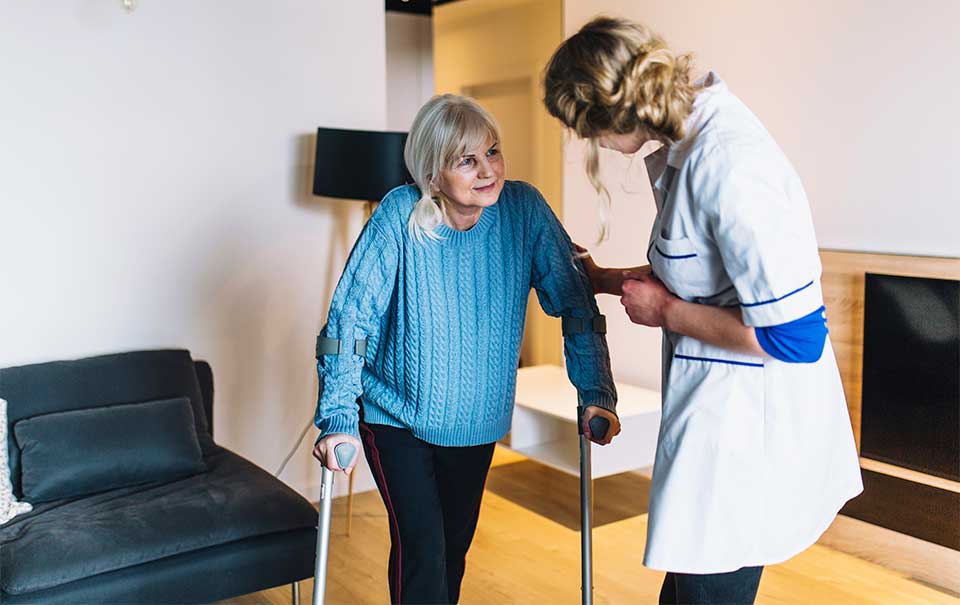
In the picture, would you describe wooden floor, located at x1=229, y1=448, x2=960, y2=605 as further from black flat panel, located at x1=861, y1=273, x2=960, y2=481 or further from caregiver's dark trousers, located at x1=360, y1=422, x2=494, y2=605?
caregiver's dark trousers, located at x1=360, y1=422, x2=494, y2=605

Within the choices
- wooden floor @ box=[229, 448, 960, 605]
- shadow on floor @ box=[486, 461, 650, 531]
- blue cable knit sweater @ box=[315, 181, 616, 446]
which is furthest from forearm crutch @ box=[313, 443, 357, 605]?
shadow on floor @ box=[486, 461, 650, 531]

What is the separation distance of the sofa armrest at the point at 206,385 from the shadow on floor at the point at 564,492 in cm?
132

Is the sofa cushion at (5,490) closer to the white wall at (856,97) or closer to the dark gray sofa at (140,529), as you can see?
the dark gray sofa at (140,529)

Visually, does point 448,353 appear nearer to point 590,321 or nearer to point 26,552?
point 590,321

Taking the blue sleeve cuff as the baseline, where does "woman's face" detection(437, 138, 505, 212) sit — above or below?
above

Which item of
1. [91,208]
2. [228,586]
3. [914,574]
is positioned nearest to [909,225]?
[914,574]

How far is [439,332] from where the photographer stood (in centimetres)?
213

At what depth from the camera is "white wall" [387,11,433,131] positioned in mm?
6271

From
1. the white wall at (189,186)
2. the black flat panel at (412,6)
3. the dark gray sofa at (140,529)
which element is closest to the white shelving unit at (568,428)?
the white wall at (189,186)

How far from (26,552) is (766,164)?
2.12 metres

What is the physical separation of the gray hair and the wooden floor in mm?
1493

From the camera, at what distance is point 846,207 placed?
132 inches

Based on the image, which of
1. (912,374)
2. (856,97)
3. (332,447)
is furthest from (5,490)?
(856,97)

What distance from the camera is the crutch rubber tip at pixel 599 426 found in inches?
85.5
